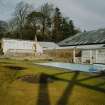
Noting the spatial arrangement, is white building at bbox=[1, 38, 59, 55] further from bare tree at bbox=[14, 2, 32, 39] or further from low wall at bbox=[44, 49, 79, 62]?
bare tree at bbox=[14, 2, 32, 39]

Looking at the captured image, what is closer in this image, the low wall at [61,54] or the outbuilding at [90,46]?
the outbuilding at [90,46]

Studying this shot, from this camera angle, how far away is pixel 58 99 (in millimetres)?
4820

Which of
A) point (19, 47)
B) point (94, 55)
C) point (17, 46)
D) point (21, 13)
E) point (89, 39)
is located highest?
point (21, 13)

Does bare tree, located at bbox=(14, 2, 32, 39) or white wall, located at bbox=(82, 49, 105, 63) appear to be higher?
bare tree, located at bbox=(14, 2, 32, 39)

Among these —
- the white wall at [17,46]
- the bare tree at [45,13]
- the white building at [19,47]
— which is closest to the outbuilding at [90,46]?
the white building at [19,47]

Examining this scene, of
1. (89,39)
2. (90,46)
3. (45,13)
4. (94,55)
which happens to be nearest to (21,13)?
(45,13)

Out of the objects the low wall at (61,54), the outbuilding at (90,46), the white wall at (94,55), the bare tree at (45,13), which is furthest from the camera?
the bare tree at (45,13)

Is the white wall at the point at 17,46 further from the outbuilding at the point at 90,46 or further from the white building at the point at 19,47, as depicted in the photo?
the outbuilding at the point at 90,46

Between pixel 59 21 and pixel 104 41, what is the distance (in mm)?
26925

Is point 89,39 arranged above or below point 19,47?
above

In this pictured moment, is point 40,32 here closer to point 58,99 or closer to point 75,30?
point 75,30

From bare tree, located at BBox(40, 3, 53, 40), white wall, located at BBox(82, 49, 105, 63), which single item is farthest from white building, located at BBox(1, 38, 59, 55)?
bare tree, located at BBox(40, 3, 53, 40)

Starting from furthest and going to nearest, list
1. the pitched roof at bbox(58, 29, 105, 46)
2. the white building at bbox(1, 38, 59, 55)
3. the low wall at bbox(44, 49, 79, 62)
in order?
the white building at bbox(1, 38, 59, 55) < the pitched roof at bbox(58, 29, 105, 46) < the low wall at bbox(44, 49, 79, 62)

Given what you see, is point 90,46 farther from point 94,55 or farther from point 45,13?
point 45,13
